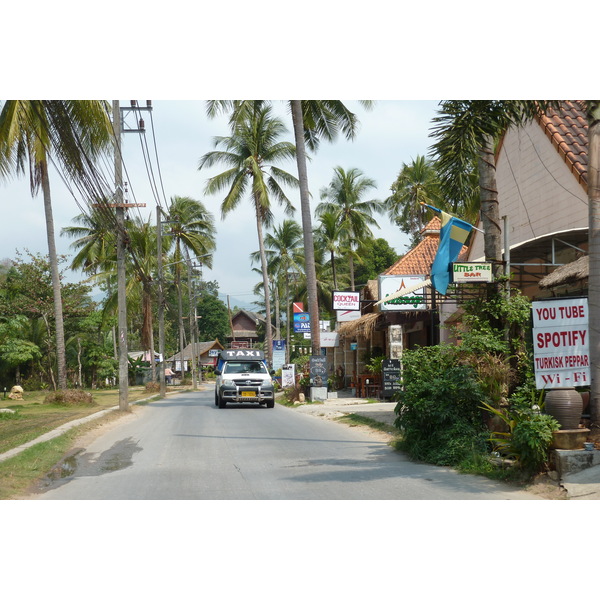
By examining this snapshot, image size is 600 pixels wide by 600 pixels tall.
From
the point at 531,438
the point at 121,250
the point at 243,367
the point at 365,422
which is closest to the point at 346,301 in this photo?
the point at 243,367

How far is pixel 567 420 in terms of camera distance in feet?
28.6

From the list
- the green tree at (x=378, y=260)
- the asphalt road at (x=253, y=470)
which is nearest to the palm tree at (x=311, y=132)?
the asphalt road at (x=253, y=470)

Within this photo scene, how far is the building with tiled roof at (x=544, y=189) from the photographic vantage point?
1716 cm

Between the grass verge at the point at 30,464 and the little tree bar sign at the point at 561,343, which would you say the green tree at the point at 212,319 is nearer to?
the grass verge at the point at 30,464

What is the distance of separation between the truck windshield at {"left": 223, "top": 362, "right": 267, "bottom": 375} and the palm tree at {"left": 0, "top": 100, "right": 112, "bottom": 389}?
20.8 ft

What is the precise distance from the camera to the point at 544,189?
63.7 ft

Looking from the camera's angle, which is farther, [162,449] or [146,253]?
[146,253]

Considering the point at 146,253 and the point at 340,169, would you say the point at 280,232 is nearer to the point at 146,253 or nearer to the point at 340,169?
the point at 340,169

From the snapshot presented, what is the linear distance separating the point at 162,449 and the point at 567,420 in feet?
24.5

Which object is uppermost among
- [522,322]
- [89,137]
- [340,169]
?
[340,169]

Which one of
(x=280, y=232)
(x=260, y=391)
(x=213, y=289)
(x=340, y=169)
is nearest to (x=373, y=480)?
(x=260, y=391)

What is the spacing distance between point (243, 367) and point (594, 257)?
1771 centimetres

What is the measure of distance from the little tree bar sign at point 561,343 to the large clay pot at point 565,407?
0.29 metres

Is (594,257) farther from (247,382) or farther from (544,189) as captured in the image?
(247,382)
